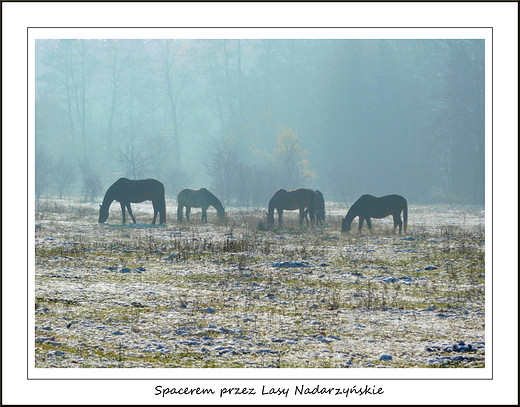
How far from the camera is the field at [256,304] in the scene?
23.9 feet

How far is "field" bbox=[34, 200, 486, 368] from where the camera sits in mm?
7285

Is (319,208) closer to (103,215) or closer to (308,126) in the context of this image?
(103,215)

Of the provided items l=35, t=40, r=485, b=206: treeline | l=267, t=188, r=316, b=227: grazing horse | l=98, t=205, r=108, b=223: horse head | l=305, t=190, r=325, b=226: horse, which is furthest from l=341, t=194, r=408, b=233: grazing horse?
l=35, t=40, r=485, b=206: treeline

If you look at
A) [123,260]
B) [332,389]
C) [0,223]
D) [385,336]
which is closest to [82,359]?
[0,223]

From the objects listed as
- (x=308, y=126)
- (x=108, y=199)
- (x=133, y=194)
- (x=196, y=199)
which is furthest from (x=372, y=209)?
(x=308, y=126)

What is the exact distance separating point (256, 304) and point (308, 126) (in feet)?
189

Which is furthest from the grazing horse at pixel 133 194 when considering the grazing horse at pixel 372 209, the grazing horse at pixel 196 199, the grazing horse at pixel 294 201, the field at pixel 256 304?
the grazing horse at pixel 372 209

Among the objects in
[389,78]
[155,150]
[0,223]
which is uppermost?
[389,78]

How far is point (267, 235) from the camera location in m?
20.7

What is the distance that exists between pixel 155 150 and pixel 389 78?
84.9ft

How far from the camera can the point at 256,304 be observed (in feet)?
32.7

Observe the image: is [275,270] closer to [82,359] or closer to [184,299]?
[184,299]

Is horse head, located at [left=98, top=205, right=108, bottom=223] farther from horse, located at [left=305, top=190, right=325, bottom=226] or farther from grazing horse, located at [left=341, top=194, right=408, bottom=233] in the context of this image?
grazing horse, located at [left=341, top=194, right=408, bottom=233]

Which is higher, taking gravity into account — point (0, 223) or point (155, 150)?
point (155, 150)
